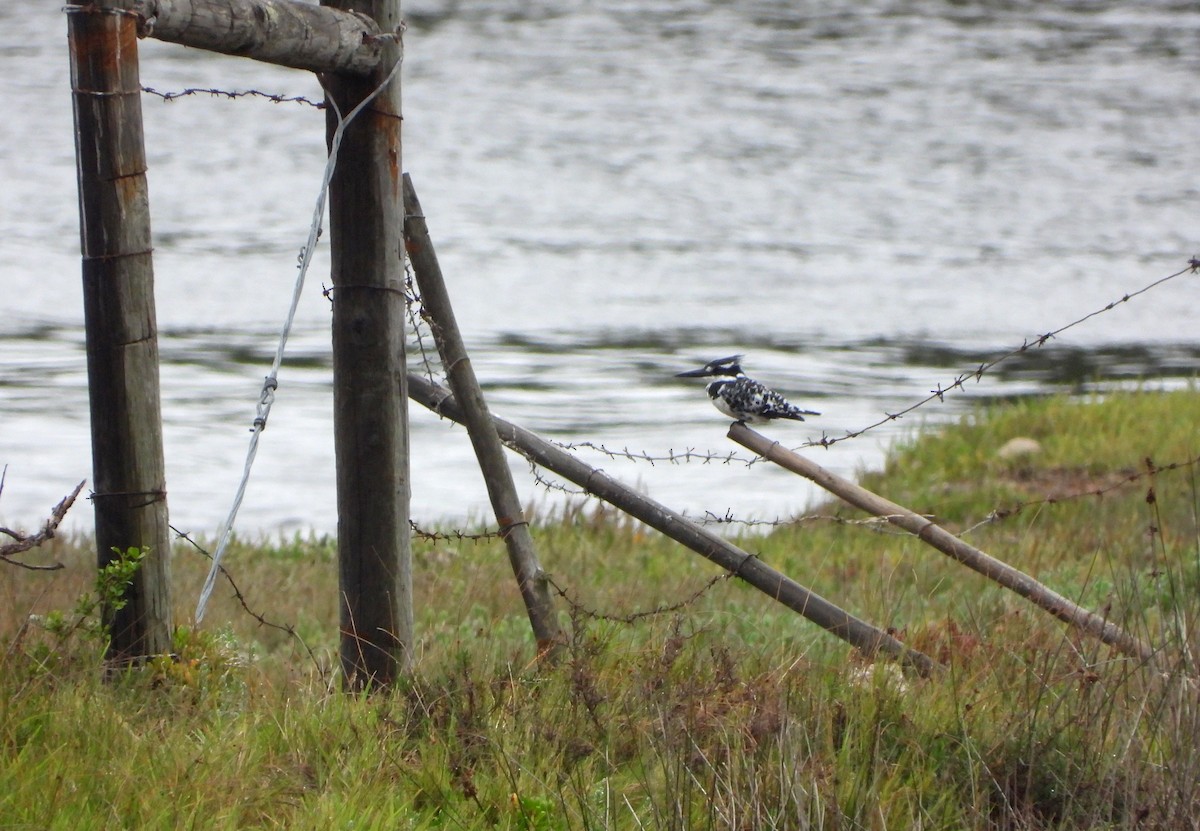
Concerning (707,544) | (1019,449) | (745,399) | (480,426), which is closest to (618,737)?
(707,544)

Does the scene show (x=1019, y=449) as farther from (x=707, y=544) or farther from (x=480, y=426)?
(x=480, y=426)

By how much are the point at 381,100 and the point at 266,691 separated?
1.81 meters

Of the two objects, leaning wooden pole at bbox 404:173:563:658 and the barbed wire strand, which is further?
leaning wooden pole at bbox 404:173:563:658

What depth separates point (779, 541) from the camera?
9.44 metres

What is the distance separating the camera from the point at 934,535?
191 inches

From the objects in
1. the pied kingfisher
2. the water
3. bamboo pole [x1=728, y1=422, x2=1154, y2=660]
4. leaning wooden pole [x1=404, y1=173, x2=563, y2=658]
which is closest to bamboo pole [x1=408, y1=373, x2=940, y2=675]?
leaning wooden pole [x1=404, y1=173, x2=563, y2=658]

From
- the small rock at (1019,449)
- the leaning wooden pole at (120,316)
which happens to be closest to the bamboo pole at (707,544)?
the leaning wooden pole at (120,316)

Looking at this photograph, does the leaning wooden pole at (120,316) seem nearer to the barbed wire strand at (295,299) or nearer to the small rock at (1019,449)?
the barbed wire strand at (295,299)

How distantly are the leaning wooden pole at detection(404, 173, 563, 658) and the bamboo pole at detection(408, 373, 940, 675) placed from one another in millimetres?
91

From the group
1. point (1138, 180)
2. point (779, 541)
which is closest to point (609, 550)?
point (779, 541)

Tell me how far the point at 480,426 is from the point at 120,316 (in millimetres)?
1223

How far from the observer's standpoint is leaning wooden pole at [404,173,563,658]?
4.72m

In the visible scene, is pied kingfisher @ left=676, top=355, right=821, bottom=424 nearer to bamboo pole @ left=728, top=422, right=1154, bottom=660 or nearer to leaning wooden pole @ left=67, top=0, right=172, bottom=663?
bamboo pole @ left=728, top=422, right=1154, bottom=660

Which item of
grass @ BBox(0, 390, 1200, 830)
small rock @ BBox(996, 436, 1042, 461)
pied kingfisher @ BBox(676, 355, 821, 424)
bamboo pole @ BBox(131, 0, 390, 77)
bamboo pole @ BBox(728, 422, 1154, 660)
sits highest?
bamboo pole @ BBox(131, 0, 390, 77)
